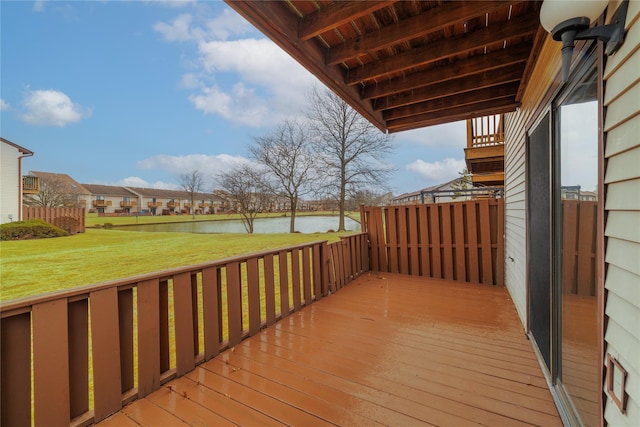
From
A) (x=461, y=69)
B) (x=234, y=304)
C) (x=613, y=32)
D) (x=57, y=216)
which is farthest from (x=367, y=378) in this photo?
(x=57, y=216)

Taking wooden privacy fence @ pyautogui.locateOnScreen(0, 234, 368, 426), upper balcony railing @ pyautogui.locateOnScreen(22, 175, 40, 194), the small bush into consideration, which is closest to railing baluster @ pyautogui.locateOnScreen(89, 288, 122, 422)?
wooden privacy fence @ pyautogui.locateOnScreen(0, 234, 368, 426)

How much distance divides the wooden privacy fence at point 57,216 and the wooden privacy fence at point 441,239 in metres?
16.5

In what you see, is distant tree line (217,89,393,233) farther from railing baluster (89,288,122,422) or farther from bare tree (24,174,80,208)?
bare tree (24,174,80,208)

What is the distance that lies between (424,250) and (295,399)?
159 inches

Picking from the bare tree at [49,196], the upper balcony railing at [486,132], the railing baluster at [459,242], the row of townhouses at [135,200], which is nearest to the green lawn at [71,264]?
the railing baluster at [459,242]

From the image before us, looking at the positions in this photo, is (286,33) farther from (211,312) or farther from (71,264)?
(71,264)

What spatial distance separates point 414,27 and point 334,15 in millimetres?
616

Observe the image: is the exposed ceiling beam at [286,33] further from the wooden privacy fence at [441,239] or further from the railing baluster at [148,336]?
the wooden privacy fence at [441,239]

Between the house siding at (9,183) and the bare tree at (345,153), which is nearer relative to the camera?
the house siding at (9,183)

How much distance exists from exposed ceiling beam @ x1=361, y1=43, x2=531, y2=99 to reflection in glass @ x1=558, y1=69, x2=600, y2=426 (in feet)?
3.68

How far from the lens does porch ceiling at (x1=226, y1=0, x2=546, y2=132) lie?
6.38 ft

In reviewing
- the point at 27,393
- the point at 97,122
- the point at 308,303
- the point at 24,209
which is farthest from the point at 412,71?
the point at 97,122

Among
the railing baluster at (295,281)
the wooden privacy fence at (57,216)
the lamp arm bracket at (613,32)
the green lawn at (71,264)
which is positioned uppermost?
the lamp arm bracket at (613,32)

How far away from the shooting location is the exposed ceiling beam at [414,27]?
1.87 metres
